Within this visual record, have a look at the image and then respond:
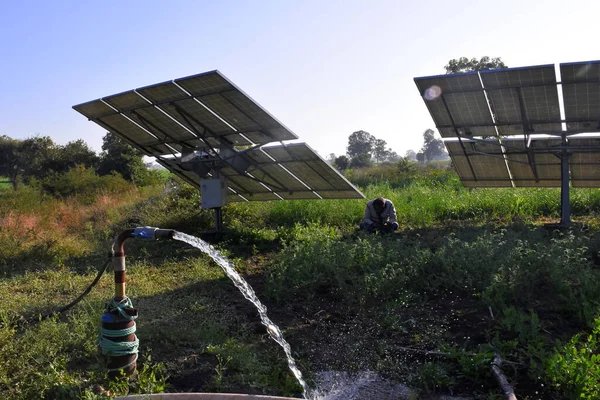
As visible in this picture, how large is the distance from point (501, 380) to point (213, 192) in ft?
22.9

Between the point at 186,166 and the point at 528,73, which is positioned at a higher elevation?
the point at 528,73

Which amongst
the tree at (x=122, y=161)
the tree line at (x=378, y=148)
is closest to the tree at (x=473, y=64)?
the tree line at (x=378, y=148)

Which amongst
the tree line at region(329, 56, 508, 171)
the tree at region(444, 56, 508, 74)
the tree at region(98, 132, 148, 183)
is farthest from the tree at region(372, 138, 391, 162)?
the tree at region(98, 132, 148, 183)

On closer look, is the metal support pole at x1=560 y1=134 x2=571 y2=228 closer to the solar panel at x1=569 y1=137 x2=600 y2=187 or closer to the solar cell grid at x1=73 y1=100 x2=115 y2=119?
the solar panel at x1=569 y1=137 x2=600 y2=187

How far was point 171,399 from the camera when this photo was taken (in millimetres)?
3477

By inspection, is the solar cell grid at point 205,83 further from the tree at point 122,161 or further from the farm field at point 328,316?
the tree at point 122,161

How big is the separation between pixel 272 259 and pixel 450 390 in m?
4.64

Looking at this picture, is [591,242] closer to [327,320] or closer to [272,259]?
[327,320]

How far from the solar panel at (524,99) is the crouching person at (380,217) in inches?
95.0

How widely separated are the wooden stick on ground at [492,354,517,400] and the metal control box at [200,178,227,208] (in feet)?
21.8

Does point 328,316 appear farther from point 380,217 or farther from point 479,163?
point 479,163

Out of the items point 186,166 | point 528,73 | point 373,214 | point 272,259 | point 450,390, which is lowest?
point 450,390

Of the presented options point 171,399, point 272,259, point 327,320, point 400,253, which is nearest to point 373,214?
point 272,259

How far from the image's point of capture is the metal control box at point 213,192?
9836 mm
